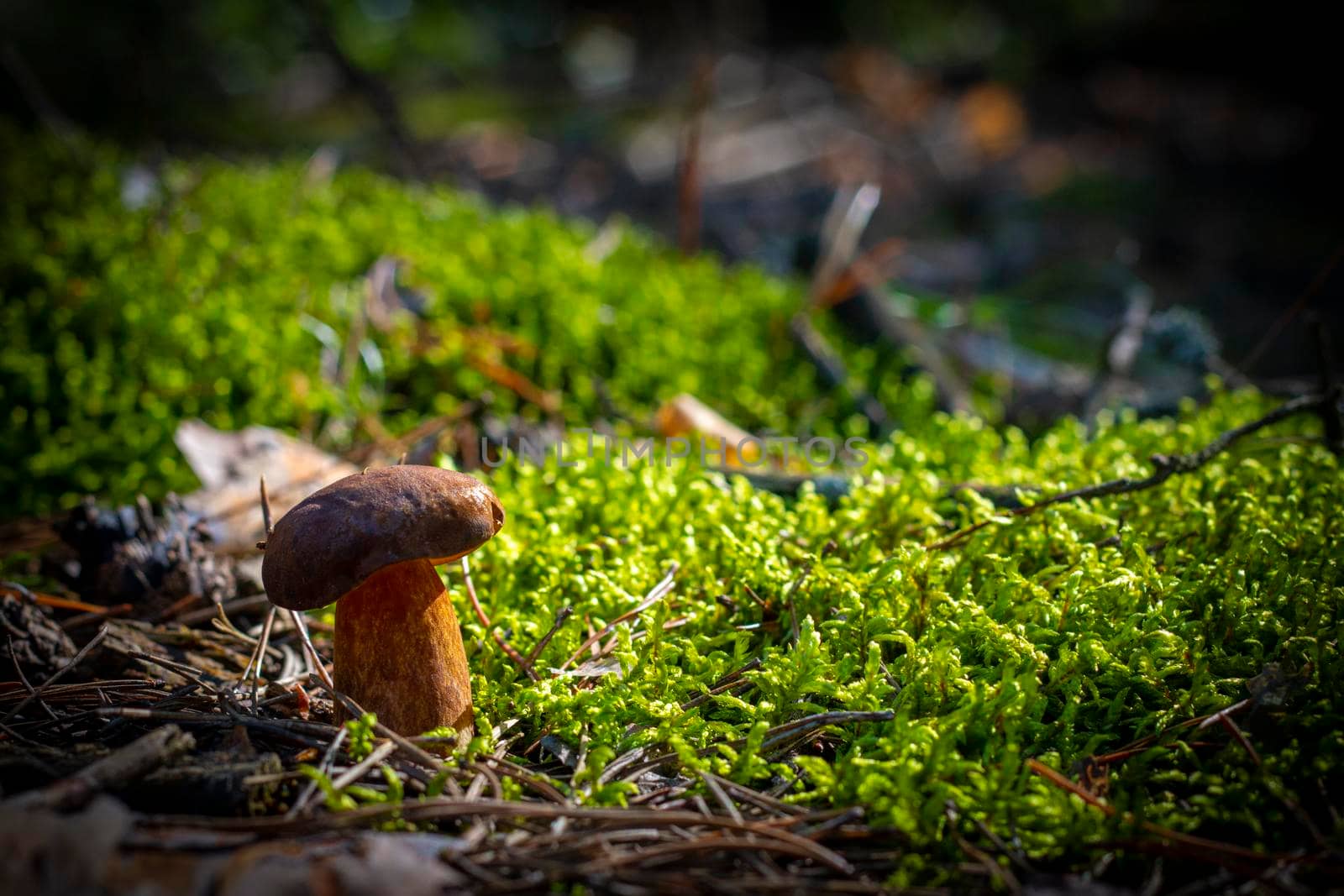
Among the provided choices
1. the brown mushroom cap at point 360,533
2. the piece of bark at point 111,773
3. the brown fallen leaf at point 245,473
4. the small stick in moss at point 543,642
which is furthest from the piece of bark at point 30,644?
the small stick in moss at point 543,642

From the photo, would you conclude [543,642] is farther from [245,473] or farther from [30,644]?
[245,473]

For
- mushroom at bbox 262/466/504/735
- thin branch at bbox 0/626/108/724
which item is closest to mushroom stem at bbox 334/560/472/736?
mushroom at bbox 262/466/504/735

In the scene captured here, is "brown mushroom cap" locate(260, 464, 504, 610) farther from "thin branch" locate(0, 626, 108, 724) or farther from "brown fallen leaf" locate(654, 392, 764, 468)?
"brown fallen leaf" locate(654, 392, 764, 468)

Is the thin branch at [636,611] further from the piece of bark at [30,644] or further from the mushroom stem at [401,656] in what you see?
the piece of bark at [30,644]

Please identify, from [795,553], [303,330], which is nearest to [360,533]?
[795,553]

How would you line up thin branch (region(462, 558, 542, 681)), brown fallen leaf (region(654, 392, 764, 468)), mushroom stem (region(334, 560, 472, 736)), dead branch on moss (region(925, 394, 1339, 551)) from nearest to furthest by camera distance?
mushroom stem (region(334, 560, 472, 736)) → thin branch (region(462, 558, 542, 681)) → dead branch on moss (region(925, 394, 1339, 551)) → brown fallen leaf (region(654, 392, 764, 468))
